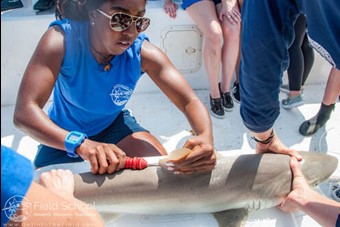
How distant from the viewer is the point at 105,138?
2029mm

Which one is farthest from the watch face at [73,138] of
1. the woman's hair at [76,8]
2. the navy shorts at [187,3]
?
the navy shorts at [187,3]

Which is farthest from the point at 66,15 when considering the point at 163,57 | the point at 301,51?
the point at 301,51

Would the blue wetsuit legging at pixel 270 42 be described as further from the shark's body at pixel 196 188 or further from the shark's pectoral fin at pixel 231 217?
the shark's pectoral fin at pixel 231 217

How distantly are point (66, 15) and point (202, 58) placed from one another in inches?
61.0

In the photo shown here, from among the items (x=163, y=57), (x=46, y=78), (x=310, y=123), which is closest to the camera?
(x=46, y=78)

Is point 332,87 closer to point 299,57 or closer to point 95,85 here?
point 299,57

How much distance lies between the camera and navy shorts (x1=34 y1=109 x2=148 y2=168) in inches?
75.4

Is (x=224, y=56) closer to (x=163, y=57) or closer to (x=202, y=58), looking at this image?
(x=202, y=58)

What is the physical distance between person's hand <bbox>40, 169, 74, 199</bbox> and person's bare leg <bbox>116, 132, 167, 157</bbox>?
0.39 meters

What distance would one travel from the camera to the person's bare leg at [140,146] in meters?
1.91

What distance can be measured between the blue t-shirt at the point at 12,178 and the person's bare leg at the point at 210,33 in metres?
2.22

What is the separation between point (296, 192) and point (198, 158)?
47 centimetres

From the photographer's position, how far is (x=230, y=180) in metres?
1.76

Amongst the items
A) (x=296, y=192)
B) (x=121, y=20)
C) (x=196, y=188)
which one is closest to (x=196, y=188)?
(x=196, y=188)
